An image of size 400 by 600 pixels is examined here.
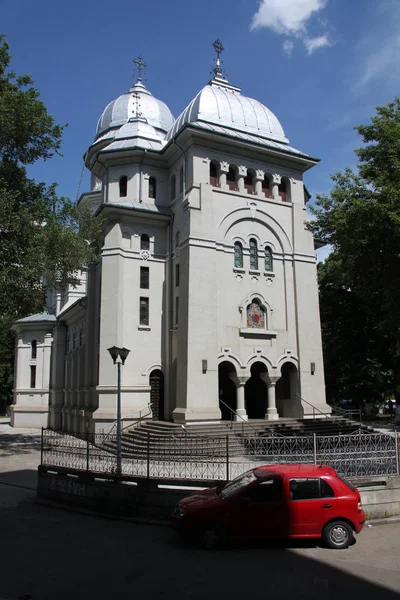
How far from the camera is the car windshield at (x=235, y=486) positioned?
8.93 meters

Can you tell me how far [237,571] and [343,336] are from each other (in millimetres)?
31084

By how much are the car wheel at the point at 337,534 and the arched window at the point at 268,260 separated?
Answer: 19132mm

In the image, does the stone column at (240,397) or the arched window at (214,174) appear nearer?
the stone column at (240,397)

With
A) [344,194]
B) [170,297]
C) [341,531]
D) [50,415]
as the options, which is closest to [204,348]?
[170,297]

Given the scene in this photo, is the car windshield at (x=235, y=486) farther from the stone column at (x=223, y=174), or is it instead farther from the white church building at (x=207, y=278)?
the stone column at (x=223, y=174)

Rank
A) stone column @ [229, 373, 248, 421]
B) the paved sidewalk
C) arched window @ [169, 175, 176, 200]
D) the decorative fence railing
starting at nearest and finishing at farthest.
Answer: the decorative fence railing → the paved sidewalk → stone column @ [229, 373, 248, 421] → arched window @ [169, 175, 176, 200]

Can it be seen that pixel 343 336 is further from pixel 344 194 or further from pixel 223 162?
pixel 344 194

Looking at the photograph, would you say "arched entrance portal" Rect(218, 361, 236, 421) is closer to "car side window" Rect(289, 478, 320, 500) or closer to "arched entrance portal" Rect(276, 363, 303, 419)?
"arched entrance portal" Rect(276, 363, 303, 419)

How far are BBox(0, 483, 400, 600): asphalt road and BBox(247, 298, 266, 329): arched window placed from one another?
→ 52.2 ft

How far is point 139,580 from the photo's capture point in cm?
726

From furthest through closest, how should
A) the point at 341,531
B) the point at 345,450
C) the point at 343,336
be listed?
the point at 343,336 → the point at 345,450 → the point at 341,531

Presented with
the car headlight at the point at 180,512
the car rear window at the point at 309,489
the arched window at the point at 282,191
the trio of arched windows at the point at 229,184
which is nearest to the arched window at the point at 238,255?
the trio of arched windows at the point at 229,184

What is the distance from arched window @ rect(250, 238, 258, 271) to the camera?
26.5 m

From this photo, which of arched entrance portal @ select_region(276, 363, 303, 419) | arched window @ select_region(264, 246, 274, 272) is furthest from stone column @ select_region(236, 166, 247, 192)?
arched entrance portal @ select_region(276, 363, 303, 419)
